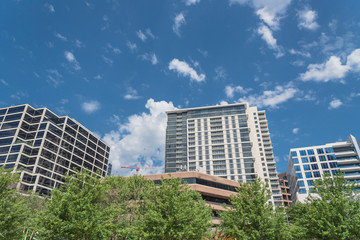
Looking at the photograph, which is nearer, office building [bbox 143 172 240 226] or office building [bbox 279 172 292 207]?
office building [bbox 143 172 240 226]

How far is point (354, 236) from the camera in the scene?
20750 millimetres

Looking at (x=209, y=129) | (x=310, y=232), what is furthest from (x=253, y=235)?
(x=209, y=129)

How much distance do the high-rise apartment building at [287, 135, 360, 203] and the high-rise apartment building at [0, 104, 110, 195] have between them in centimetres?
9760

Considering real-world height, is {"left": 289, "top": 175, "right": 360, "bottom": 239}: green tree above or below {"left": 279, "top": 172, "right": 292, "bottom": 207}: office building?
below

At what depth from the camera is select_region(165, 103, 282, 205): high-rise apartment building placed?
334 ft

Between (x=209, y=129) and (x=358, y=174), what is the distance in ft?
207

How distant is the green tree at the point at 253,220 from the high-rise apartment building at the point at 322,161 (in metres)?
85.1

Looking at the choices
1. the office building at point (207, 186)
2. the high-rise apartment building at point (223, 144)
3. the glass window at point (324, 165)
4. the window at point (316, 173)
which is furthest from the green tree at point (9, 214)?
the glass window at point (324, 165)

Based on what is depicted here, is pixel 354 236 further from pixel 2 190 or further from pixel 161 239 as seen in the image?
pixel 2 190

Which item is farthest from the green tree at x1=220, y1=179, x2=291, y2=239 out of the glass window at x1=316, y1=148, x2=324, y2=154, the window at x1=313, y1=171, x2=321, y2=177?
the glass window at x1=316, y1=148, x2=324, y2=154

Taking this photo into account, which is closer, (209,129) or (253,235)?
(253,235)

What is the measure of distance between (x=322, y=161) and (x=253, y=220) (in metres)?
95.6

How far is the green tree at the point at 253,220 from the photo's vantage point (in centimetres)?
2128

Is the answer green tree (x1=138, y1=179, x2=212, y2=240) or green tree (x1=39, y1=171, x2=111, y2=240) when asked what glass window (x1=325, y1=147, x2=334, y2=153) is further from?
green tree (x1=39, y1=171, x2=111, y2=240)
